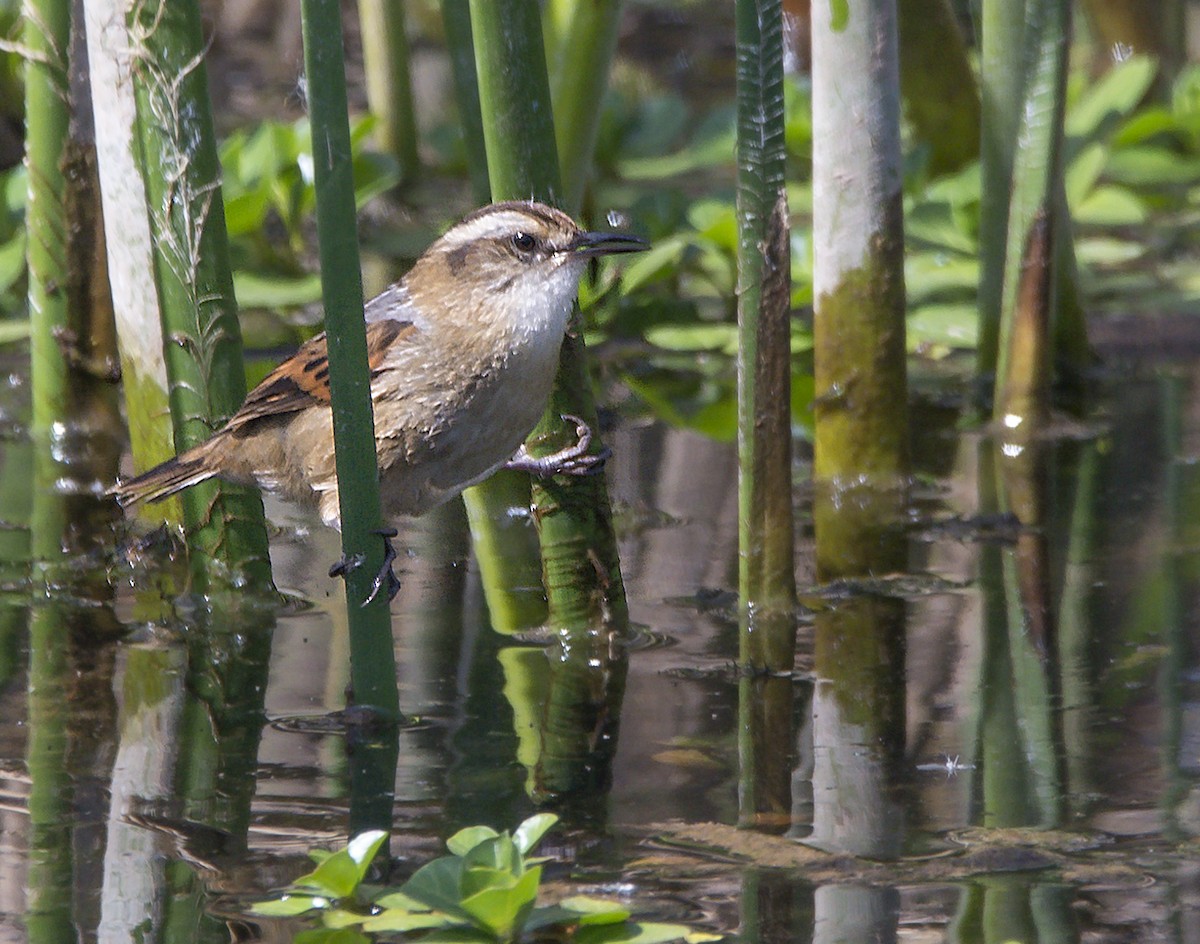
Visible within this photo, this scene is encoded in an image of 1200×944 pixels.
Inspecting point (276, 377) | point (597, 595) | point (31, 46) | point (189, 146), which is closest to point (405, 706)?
point (597, 595)

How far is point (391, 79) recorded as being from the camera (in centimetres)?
848

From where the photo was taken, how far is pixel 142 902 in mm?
3090

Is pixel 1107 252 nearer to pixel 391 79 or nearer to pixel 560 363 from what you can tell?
pixel 391 79

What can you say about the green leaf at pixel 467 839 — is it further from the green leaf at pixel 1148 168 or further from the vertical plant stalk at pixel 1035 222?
the green leaf at pixel 1148 168

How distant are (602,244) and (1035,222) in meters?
1.88

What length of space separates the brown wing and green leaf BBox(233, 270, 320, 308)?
2.71m

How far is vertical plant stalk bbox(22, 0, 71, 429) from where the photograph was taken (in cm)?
503

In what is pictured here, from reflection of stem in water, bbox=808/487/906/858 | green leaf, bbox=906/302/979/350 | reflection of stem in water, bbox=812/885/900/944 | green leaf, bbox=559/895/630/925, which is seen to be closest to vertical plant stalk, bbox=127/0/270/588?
reflection of stem in water, bbox=808/487/906/858

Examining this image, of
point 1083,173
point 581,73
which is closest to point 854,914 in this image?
point 581,73

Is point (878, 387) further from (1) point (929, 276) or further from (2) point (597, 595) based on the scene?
(1) point (929, 276)

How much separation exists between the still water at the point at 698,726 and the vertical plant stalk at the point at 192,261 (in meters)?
0.25

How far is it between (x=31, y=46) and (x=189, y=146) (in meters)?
1.23

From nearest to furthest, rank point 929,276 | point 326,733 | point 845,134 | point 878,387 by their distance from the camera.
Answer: point 326,733
point 845,134
point 878,387
point 929,276

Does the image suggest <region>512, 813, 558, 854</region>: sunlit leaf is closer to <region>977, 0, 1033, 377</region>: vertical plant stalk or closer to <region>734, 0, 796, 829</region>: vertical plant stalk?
<region>734, 0, 796, 829</region>: vertical plant stalk
